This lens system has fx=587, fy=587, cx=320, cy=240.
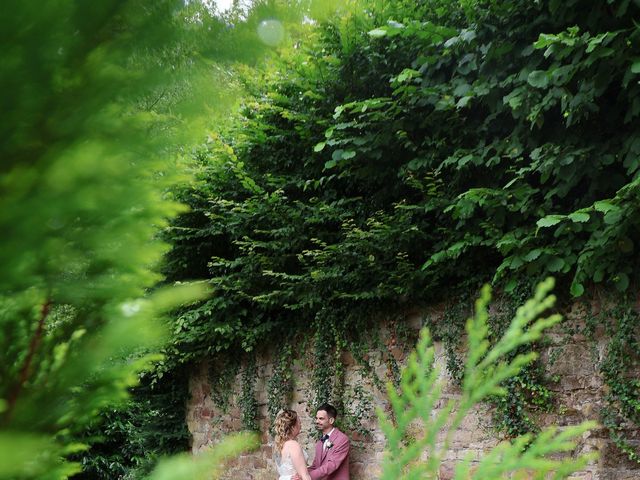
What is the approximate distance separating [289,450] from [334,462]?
71 cm

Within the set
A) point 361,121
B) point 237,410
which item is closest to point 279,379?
point 237,410

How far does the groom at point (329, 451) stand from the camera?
19.7 feet

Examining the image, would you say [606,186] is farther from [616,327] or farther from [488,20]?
[488,20]

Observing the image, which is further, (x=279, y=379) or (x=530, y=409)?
(x=279, y=379)

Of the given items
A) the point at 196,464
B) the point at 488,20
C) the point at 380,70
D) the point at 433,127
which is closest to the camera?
the point at 196,464

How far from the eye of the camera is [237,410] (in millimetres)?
8164

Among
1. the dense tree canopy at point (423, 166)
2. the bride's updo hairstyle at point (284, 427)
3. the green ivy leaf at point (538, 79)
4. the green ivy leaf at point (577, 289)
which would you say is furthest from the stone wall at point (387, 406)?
the green ivy leaf at point (538, 79)

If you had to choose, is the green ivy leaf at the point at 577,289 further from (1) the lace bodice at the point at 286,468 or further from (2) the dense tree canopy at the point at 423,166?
(1) the lace bodice at the point at 286,468

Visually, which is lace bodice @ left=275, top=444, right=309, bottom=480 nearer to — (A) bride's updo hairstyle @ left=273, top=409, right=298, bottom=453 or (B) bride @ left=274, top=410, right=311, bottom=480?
(B) bride @ left=274, top=410, right=311, bottom=480

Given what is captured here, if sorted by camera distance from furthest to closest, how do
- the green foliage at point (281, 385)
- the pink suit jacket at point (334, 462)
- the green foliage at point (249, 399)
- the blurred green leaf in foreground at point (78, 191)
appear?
the green foliage at point (249, 399), the green foliage at point (281, 385), the pink suit jacket at point (334, 462), the blurred green leaf in foreground at point (78, 191)

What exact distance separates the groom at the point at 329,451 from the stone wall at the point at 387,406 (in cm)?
27

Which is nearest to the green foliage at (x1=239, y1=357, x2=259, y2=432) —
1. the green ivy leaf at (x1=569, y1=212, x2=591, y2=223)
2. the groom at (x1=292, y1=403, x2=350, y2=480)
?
the groom at (x1=292, y1=403, x2=350, y2=480)

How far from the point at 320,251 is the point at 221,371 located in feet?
10.7

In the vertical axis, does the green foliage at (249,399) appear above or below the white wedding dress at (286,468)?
above
